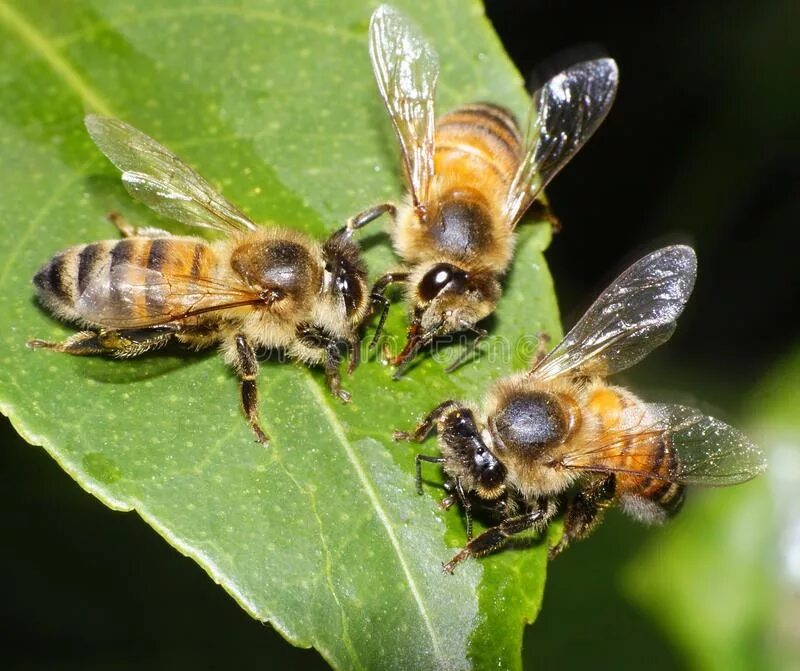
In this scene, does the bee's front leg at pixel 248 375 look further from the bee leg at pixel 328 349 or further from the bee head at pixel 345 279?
the bee head at pixel 345 279

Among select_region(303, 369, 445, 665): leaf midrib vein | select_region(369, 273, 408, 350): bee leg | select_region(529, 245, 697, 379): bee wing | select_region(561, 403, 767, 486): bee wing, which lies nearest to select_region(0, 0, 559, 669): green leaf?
select_region(303, 369, 445, 665): leaf midrib vein

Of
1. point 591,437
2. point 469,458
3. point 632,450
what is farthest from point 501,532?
point 632,450

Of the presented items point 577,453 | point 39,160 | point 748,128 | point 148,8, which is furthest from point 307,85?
point 748,128

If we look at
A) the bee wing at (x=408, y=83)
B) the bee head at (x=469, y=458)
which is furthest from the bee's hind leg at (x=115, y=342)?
the bee wing at (x=408, y=83)

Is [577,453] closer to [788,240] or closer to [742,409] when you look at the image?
[742,409]

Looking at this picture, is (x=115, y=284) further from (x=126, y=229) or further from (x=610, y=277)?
(x=610, y=277)
